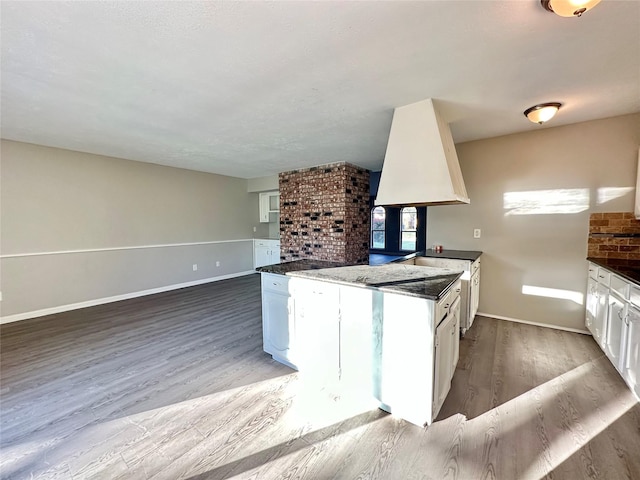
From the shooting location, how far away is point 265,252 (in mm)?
6723

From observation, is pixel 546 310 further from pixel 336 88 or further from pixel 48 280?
pixel 48 280

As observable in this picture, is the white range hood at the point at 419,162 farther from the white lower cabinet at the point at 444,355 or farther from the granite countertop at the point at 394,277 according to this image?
the white lower cabinet at the point at 444,355

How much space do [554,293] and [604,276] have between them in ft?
2.48

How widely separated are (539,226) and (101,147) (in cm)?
596

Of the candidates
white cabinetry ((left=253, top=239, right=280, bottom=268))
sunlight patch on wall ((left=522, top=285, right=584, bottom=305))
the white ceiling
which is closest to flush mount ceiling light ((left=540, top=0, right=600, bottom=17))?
the white ceiling

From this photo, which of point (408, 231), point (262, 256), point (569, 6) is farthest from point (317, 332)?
point (408, 231)

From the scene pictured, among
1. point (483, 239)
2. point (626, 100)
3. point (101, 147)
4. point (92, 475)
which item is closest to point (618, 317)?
point (483, 239)

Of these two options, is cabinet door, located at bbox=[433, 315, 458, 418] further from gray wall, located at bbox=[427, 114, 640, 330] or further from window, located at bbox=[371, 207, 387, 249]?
window, located at bbox=[371, 207, 387, 249]

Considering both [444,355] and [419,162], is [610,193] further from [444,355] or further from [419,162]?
[444,355]

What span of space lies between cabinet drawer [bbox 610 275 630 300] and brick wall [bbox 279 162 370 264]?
3217 mm

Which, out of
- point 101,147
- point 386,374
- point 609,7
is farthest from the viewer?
point 101,147

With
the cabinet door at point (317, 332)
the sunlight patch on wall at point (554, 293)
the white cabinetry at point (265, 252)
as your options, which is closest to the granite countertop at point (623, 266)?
the sunlight patch on wall at point (554, 293)

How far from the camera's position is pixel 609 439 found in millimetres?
1614

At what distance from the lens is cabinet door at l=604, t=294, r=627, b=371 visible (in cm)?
212
